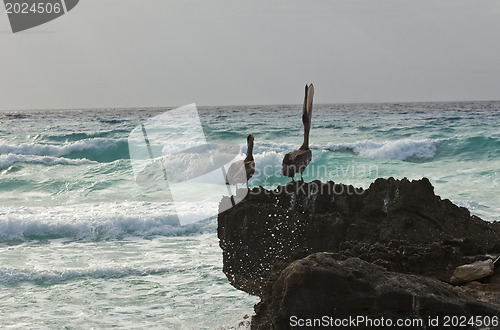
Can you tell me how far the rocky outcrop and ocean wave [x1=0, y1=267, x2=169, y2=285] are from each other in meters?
3.69

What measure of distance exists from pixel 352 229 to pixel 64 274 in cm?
571

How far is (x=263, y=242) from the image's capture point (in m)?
5.95

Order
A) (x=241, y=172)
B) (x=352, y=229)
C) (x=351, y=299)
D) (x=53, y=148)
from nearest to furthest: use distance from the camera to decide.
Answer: (x=351, y=299) → (x=352, y=229) → (x=241, y=172) → (x=53, y=148)

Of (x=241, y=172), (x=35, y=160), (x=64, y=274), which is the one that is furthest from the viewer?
(x=35, y=160)

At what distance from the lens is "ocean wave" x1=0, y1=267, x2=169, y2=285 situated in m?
9.26

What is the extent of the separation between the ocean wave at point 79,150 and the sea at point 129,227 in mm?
60

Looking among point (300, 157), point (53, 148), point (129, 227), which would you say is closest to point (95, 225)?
point (129, 227)

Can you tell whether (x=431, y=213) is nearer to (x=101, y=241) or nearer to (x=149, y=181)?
(x=101, y=241)

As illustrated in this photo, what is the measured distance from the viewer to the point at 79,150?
1212 inches

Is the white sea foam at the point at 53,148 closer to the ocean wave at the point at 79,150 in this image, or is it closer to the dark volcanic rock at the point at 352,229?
the ocean wave at the point at 79,150

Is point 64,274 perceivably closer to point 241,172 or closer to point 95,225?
point 95,225

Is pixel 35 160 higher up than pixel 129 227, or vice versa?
pixel 35 160

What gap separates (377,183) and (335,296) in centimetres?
226

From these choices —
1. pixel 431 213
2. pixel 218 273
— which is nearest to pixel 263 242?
pixel 431 213
